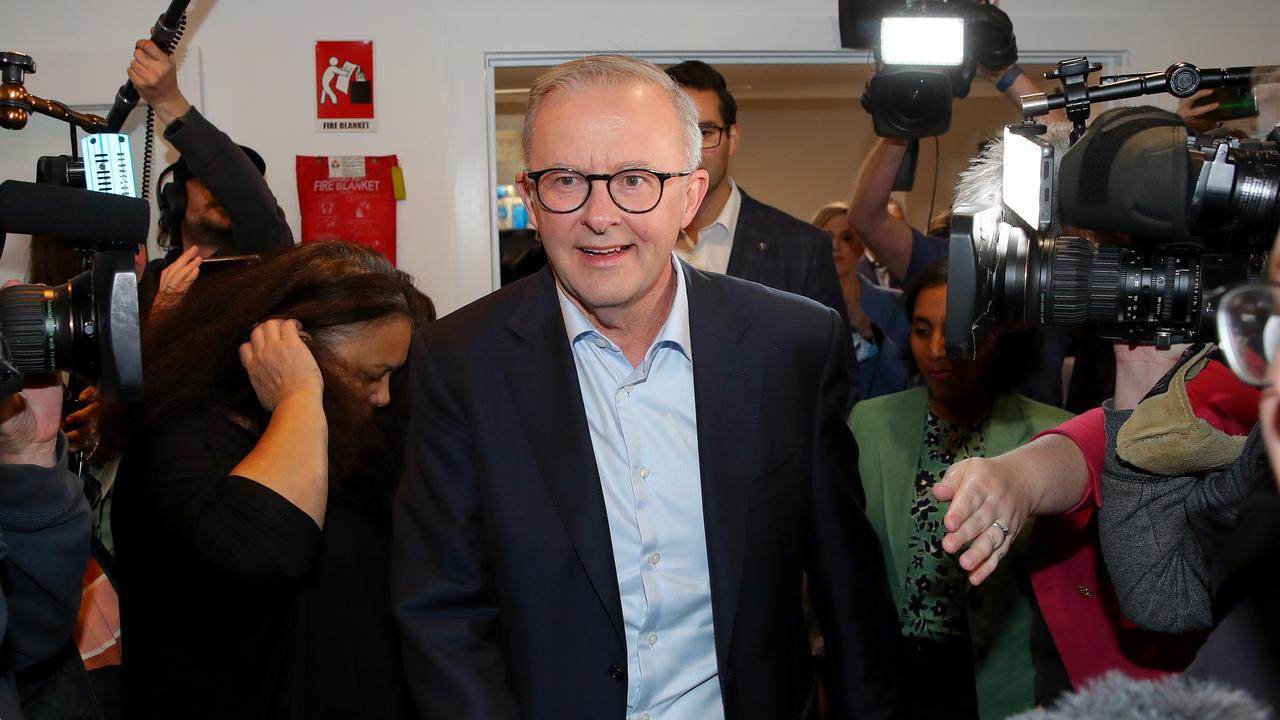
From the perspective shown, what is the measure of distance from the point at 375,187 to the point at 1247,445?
2692mm

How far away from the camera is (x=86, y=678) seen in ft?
5.50

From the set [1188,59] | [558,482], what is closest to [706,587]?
[558,482]

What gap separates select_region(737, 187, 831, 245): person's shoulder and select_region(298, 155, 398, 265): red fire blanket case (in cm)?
116

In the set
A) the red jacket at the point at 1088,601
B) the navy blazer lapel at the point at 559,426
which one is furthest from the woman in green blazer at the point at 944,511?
the navy blazer lapel at the point at 559,426

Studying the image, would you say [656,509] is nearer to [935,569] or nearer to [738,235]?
[935,569]

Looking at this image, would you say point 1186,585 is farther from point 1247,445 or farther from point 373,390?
point 373,390

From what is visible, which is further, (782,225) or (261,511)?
(782,225)

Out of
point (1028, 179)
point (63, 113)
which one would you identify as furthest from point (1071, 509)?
point (63, 113)

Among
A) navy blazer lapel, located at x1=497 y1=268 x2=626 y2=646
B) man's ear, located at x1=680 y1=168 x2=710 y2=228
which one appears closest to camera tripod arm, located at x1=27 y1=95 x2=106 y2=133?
navy blazer lapel, located at x1=497 y1=268 x2=626 y2=646

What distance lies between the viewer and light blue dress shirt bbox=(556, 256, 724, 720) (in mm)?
1488

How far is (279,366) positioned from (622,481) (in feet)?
2.23

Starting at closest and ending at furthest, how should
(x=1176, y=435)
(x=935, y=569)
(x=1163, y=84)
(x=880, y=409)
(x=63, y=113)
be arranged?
1. (x=1176, y=435)
2. (x=1163, y=84)
3. (x=63, y=113)
4. (x=935, y=569)
5. (x=880, y=409)

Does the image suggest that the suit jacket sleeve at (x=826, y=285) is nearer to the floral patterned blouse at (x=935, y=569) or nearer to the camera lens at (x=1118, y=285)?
the floral patterned blouse at (x=935, y=569)

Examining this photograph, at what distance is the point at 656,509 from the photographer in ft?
4.99
